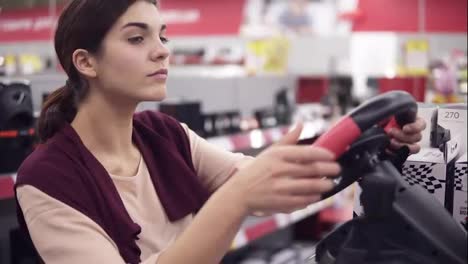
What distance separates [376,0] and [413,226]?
695 cm

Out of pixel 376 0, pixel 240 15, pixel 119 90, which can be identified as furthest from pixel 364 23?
pixel 119 90

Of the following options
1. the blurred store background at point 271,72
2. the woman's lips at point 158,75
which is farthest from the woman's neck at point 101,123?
the blurred store background at point 271,72

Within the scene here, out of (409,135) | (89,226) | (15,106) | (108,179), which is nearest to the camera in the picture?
(409,135)

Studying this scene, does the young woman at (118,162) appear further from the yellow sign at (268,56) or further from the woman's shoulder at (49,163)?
the yellow sign at (268,56)

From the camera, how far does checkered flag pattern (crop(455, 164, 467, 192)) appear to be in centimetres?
110

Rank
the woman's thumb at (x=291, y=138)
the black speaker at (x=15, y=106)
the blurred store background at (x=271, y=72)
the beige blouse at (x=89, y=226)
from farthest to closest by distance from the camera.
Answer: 1. the blurred store background at (x=271, y=72)
2. the black speaker at (x=15, y=106)
3. the beige blouse at (x=89, y=226)
4. the woman's thumb at (x=291, y=138)

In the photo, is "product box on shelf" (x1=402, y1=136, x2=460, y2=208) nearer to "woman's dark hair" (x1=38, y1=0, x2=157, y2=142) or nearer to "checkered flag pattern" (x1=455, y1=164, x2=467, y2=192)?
"checkered flag pattern" (x1=455, y1=164, x2=467, y2=192)

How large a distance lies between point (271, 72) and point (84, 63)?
4480mm

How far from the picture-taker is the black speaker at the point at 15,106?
2.02m

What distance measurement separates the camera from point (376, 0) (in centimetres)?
759

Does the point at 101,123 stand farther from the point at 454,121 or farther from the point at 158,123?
the point at 454,121

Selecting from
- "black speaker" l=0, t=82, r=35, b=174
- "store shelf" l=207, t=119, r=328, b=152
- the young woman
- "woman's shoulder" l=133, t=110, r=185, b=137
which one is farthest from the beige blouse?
"store shelf" l=207, t=119, r=328, b=152

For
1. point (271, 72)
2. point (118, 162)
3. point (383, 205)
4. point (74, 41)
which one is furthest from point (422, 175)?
point (271, 72)

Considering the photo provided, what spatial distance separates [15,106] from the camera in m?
2.04
